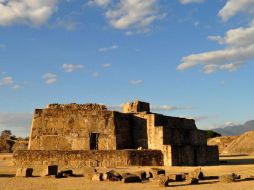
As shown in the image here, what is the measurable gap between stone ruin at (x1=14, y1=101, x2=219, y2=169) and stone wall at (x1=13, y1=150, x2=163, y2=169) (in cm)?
6

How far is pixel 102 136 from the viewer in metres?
25.5

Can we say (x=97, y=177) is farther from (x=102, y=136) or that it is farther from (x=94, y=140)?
(x=94, y=140)

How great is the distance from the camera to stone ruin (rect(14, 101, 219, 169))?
23734 millimetres

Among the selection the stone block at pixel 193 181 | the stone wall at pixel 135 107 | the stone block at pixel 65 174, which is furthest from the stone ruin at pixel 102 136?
the stone block at pixel 193 181

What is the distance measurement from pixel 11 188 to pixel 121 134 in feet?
40.8

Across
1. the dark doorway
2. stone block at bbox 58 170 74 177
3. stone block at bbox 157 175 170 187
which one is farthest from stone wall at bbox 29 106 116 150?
stone block at bbox 157 175 170 187

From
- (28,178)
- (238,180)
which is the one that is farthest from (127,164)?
(238,180)

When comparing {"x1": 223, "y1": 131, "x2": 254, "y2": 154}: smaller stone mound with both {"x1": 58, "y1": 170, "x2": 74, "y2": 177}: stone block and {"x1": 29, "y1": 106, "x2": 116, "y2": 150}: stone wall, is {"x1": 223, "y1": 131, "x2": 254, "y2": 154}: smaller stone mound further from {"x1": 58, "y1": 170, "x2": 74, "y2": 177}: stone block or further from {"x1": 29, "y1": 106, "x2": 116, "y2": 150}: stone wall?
{"x1": 58, "y1": 170, "x2": 74, "y2": 177}: stone block

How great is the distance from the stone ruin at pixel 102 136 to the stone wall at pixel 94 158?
57mm

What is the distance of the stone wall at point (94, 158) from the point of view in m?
22.7

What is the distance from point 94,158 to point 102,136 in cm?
277

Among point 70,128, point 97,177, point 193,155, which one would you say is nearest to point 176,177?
point 97,177

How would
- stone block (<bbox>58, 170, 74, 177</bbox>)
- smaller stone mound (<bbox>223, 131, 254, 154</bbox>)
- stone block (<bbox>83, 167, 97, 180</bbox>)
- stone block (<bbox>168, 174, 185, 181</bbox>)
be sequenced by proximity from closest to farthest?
stone block (<bbox>168, 174, 185, 181</bbox>)
stone block (<bbox>83, 167, 97, 180</bbox>)
stone block (<bbox>58, 170, 74, 177</bbox>)
smaller stone mound (<bbox>223, 131, 254, 154</bbox>)

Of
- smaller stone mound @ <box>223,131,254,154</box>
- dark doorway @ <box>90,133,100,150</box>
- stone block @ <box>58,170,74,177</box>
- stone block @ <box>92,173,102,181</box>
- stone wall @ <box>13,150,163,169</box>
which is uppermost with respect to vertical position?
smaller stone mound @ <box>223,131,254,154</box>
